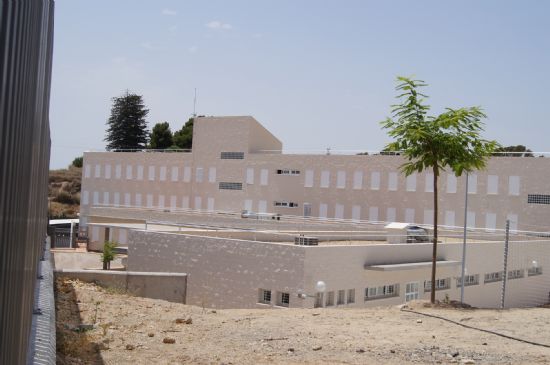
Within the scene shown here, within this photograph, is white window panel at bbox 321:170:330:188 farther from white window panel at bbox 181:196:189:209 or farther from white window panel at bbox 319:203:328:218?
white window panel at bbox 181:196:189:209

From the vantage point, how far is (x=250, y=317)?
519 inches

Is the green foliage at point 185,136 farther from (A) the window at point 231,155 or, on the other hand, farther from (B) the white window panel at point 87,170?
(A) the window at point 231,155

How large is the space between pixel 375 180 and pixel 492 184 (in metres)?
8.96

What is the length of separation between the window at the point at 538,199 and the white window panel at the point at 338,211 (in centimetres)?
1462

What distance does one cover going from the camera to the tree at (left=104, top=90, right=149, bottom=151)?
331ft

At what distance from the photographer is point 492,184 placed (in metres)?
47.3

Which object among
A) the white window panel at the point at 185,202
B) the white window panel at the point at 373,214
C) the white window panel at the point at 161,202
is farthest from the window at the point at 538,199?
the white window panel at the point at 161,202

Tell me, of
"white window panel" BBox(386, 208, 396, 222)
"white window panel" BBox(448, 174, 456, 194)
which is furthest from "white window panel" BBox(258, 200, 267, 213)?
"white window panel" BBox(448, 174, 456, 194)

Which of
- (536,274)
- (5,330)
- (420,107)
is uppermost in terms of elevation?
(420,107)

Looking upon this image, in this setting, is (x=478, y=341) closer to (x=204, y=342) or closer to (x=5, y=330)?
(x=204, y=342)

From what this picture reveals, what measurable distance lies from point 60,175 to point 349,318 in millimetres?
94001

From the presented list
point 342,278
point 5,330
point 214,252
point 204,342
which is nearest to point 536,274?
point 342,278

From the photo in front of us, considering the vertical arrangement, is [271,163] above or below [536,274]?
above

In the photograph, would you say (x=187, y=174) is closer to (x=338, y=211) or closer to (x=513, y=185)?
(x=338, y=211)
